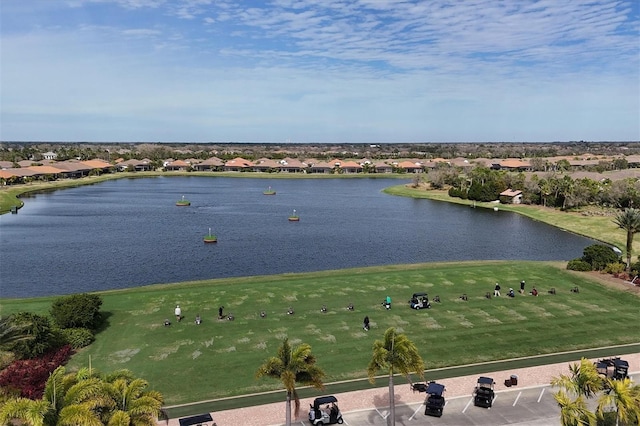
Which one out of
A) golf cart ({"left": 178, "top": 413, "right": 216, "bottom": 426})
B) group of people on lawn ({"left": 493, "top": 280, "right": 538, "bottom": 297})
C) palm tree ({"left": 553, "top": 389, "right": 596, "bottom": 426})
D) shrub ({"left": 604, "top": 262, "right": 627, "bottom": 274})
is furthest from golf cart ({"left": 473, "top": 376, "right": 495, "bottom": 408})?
shrub ({"left": 604, "top": 262, "right": 627, "bottom": 274})

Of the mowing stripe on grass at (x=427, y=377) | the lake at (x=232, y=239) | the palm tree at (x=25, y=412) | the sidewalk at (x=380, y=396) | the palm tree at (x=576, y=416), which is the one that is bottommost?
the lake at (x=232, y=239)

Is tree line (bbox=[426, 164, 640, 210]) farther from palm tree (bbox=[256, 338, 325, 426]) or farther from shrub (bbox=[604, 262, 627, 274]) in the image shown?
palm tree (bbox=[256, 338, 325, 426])

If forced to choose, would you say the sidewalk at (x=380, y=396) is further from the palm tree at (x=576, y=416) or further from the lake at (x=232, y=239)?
the lake at (x=232, y=239)

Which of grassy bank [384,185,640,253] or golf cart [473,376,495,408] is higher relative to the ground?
golf cart [473,376,495,408]

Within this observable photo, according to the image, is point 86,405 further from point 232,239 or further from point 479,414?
point 232,239

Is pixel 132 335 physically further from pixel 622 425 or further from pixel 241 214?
pixel 241 214

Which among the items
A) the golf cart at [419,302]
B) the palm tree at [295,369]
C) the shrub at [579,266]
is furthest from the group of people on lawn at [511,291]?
the palm tree at [295,369]
